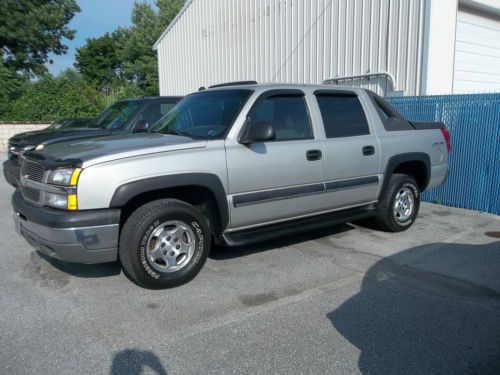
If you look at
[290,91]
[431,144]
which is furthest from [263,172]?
[431,144]

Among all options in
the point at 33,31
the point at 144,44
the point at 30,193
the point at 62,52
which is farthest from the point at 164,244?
the point at 144,44

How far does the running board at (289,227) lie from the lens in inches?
171

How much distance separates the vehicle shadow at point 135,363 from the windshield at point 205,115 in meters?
2.10

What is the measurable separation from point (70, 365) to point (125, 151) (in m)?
1.73

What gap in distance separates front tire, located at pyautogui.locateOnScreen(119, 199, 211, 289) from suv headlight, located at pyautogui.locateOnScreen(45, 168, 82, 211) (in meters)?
0.50

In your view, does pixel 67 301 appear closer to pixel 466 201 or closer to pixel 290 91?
pixel 290 91

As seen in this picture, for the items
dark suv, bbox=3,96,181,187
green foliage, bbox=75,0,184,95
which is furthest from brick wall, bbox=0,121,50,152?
green foliage, bbox=75,0,184,95

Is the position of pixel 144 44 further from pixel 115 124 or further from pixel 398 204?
pixel 398 204

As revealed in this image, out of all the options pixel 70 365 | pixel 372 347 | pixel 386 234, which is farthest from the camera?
pixel 386 234

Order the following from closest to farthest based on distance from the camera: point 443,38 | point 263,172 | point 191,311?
point 191,311 → point 263,172 → point 443,38

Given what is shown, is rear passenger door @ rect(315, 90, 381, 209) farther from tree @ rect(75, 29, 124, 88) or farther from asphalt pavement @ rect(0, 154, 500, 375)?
tree @ rect(75, 29, 124, 88)

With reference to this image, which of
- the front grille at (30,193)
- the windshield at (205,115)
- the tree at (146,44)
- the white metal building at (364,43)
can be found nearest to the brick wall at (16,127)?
the white metal building at (364,43)

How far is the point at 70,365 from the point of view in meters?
Answer: 2.84

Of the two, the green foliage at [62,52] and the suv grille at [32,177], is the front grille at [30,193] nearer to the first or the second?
the suv grille at [32,177]
